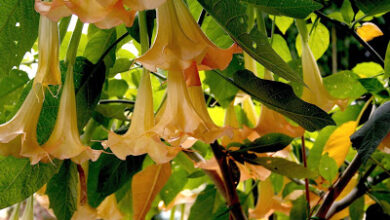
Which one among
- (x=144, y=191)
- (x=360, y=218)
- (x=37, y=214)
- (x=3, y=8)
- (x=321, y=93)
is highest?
(x=3, y=8)

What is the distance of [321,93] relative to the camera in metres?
0.50

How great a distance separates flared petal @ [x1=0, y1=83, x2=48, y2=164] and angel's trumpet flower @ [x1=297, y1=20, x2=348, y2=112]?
287mm

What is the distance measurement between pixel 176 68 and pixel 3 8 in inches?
8.1

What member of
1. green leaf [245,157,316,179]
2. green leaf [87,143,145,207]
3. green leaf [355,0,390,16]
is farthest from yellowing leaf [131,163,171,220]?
green leaf [355,0,390,16]

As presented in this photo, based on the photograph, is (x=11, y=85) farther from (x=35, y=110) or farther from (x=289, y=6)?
(x=289, y=6)

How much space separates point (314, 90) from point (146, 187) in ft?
0.81

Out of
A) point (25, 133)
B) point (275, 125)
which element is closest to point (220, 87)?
point (275, 125)

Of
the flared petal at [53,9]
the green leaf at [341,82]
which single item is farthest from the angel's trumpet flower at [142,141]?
the green leaf at [341,82]

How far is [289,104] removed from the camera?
387 mm

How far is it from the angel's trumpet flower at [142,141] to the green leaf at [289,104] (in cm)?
10

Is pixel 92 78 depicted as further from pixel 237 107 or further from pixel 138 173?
pixel 237 107

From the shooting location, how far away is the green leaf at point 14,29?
1.34ft

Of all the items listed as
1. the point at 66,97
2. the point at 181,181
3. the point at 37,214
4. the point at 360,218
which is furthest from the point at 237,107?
the point at 37,214

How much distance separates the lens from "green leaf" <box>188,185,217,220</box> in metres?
0.69
